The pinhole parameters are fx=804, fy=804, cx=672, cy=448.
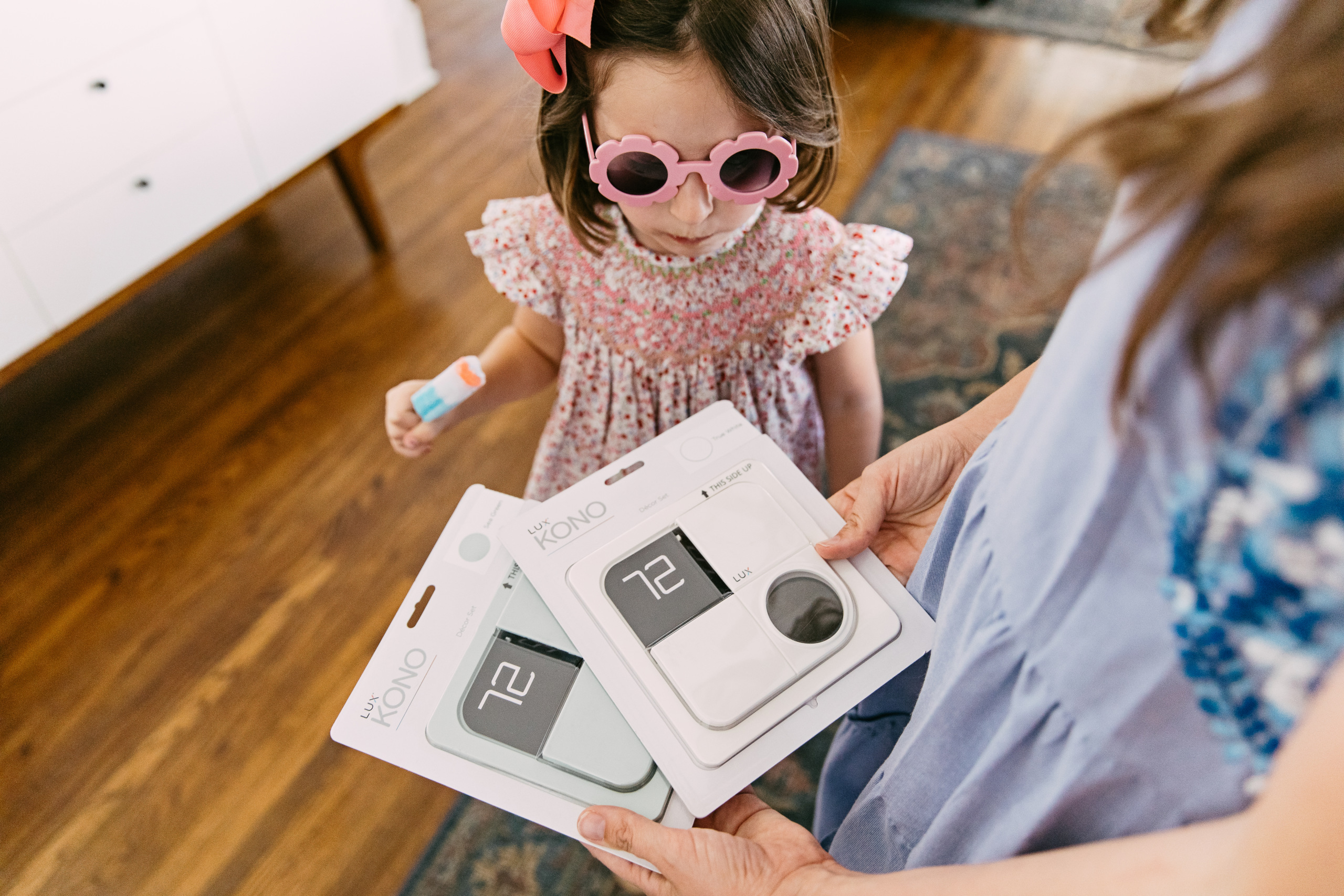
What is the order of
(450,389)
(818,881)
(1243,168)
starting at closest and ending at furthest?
(1243,168) → (818,881) → (450,389)

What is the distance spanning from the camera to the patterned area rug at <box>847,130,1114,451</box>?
1483 millimetres

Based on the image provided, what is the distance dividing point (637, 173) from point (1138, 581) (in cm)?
48

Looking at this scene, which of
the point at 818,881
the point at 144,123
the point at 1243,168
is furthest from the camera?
the point at 144,123

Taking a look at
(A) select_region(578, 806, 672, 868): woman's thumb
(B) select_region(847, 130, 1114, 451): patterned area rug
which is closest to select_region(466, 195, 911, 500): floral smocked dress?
(A) select_region(578, 806, 672, 868): woman's thumb

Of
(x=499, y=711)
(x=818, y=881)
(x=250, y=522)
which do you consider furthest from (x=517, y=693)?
(x=250, y=522)

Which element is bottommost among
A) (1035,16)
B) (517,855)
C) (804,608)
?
(517,855)

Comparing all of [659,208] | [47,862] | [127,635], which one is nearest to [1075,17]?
[659,208]

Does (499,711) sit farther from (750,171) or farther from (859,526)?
(750,171)

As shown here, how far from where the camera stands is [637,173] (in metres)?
0.64

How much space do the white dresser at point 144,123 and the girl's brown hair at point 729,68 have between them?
907mm

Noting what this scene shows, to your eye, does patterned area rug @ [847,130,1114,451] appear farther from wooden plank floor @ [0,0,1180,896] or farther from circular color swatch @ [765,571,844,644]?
circular color swatch @ [765,571,844,644]

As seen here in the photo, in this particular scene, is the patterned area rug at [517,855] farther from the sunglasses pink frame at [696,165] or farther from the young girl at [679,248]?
the sunglasses pink frame at [696,165]

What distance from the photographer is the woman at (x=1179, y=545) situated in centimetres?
23

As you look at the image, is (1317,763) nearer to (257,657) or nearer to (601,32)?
(601,32)
